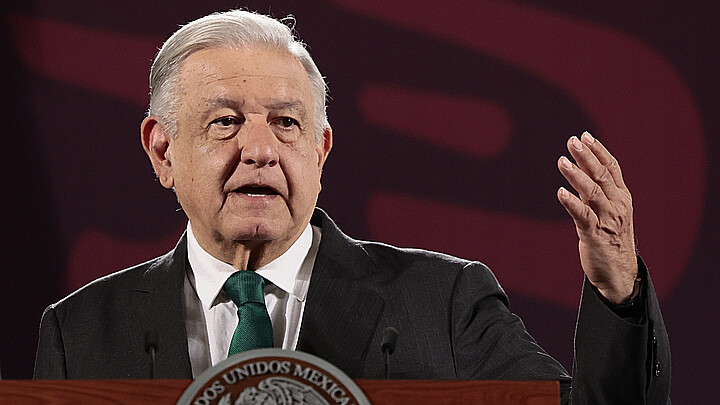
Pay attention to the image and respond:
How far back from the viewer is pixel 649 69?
113 inches

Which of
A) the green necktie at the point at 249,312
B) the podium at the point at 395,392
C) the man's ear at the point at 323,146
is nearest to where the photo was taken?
the podium at the point at 395,392

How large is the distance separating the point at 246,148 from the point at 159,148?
0.33 meters

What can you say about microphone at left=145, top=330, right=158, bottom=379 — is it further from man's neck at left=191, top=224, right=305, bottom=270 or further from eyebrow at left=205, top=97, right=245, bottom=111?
eyebrow at left=205, top=97, right=245, bottom=111

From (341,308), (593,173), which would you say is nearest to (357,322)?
(341,308)

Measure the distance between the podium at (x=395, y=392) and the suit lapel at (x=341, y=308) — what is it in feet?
2.15

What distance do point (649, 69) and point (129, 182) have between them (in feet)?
5.36

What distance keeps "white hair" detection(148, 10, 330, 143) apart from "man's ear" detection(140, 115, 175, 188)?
3 centimetres

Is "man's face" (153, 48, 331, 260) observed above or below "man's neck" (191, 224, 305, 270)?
above

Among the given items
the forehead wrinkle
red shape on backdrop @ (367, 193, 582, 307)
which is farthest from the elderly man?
red shape on backdrop @ (367, 193, 582, 307)

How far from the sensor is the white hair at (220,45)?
7.16 ft

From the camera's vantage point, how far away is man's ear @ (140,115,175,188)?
2297mm

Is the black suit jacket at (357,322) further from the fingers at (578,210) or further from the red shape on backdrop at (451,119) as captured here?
the red shape on backdrop at (451,119)

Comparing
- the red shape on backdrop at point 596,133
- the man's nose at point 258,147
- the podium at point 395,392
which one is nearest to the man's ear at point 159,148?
the man's nose at point 258,147

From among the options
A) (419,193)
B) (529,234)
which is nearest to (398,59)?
(419,193)
